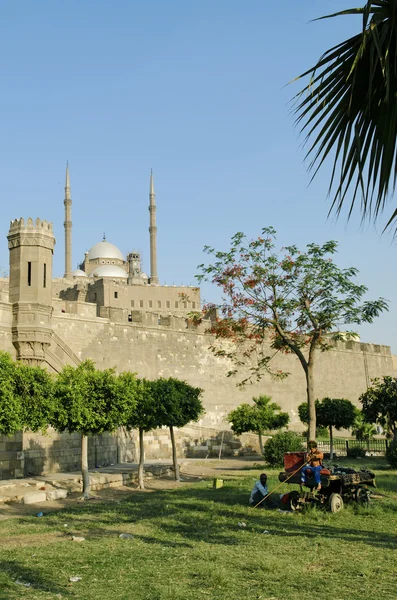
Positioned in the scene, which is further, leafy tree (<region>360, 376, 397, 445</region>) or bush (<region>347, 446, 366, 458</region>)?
bush (<region>347, 446, 366, 458</region>)

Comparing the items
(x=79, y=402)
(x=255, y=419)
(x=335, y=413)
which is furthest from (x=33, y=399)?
(x=335, y=413)

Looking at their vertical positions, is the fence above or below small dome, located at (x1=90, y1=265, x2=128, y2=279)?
below

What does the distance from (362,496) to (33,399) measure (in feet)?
25.7

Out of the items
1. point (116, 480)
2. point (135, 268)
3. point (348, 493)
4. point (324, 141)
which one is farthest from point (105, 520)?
point (135, 268)

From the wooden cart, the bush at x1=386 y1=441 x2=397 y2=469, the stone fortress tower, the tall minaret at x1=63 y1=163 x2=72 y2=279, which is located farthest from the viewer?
the tall minaret at x1=63 y1=163 x2=72 y2=279

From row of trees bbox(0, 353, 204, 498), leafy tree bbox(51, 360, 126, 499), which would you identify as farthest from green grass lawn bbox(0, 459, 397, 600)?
leafy tree bbox(51, 360, 126, 499)

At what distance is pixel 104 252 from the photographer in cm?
6825

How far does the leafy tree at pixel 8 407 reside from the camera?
14.0 metres

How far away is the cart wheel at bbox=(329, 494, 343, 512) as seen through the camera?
10133 mm

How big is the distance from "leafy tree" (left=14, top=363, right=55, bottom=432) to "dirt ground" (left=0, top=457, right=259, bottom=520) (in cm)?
185

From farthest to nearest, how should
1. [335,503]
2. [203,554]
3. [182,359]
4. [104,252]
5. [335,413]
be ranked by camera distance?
1. [104,252]
2. [182,359]
3. [335,413]
4. [335,503]
5. [203,554]

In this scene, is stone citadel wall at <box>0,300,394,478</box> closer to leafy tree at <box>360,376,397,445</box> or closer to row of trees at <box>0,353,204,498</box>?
row of trees at <box>0,353,204,498</box>

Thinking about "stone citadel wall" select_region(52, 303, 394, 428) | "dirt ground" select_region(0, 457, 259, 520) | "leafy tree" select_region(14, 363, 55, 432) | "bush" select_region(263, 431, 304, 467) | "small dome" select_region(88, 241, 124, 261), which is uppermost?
"small dome" select_region(88, 241, 124, 261)

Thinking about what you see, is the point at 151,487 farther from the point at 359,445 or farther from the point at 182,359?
the point at 182,359
